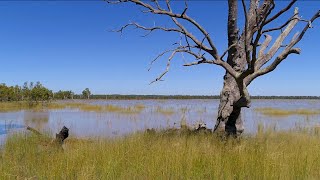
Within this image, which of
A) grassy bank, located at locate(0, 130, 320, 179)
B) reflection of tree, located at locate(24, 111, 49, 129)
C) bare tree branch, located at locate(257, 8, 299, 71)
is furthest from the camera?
reflection of tree, located at locate(24, 111, 49, 129)

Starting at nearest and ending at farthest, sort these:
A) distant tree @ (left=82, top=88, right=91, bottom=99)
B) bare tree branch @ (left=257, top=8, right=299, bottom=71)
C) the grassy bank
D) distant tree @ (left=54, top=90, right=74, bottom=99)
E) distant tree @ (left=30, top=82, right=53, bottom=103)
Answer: the grassy bank, bare tree branch @ (left=257, top=8, right=299, bottom=71), distant tree @ (left=30, top=82, right=53, bottom=103), distant tree @ (left=54, top=90, right=74, bottom=99), distant tree @ (left=82, top=88, right=91, bottom=99)

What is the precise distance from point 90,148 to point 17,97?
66376mm

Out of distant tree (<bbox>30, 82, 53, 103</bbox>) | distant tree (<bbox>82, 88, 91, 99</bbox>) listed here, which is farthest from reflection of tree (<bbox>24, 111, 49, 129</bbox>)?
distant tree (<bbox>82, 88, 91, 99</bbox>)

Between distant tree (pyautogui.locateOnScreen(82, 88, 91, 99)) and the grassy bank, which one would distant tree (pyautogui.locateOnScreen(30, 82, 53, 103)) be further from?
distant tree (pyautogui.locateOnScreen(82, 88, 91, 99))

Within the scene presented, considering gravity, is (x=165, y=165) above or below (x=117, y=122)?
above

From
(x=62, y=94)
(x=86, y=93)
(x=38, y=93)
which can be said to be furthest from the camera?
(x=86, y=93)

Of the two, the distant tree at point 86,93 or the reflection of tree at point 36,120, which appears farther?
the distant tree at point 86,93

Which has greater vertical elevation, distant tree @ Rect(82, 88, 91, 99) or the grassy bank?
distant tree @ Rect(82, 88, 91, 99)

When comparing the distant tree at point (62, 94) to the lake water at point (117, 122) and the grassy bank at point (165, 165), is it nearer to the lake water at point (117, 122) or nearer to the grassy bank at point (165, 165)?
the lake water at point (117, 122)

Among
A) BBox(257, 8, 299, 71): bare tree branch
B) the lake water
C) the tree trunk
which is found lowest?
the lake water

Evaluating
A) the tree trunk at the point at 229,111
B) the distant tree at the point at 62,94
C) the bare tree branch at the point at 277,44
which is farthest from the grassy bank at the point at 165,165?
the distant tree at the point at 62,94

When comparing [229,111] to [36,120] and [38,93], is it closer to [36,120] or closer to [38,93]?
[36,120]

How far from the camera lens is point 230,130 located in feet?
35.4

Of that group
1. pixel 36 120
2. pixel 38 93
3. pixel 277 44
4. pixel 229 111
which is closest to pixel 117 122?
pixel 36 120
